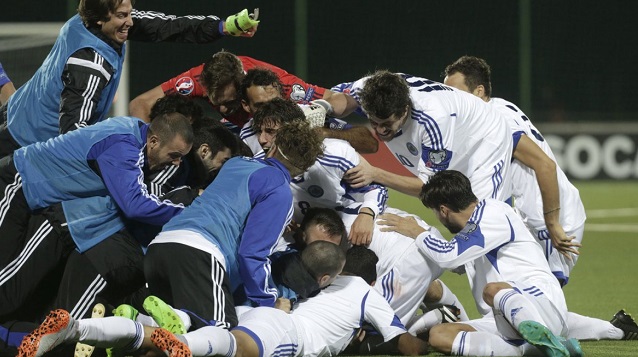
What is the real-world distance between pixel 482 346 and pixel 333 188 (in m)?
1.45

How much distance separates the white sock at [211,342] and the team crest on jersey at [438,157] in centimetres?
227

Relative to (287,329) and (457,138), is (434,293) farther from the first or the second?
(287,329)

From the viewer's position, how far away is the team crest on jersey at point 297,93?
7438 millimetres

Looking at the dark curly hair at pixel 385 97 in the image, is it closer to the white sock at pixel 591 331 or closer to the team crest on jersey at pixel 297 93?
the team crest on jersey at pixel 297 93

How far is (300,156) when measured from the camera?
5594 millimetres

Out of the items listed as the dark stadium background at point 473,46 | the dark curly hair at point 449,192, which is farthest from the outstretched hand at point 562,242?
the dark stadium background at point 473,46

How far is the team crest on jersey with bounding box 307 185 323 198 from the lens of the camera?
665 cm

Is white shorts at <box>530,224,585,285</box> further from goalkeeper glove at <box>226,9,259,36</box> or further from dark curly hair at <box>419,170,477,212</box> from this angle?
goalkeeper glove at <box>226,9,259,36</box>

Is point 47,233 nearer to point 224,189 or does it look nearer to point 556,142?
point 224,189

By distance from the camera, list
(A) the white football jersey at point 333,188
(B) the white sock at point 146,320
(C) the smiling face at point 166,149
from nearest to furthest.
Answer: (B) the white sock at point 146,320
(C) the smiling face at point 166,149
(A) the white football jersey at point 333,188

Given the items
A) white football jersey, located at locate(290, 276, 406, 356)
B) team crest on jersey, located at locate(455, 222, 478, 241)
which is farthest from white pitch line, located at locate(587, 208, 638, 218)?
white football jersey, located at locate(290, 276, 406, 356)

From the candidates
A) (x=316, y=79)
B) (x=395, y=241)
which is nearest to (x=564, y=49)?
(x=316, y=79)

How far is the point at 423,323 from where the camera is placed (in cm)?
635

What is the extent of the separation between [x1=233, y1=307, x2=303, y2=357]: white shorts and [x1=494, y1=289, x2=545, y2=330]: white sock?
1.11 m
